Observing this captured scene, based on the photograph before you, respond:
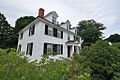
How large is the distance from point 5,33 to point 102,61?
34.3m

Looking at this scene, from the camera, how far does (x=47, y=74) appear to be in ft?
10.4

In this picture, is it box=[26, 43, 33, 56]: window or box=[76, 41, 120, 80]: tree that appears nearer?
box=[76, 41, 120, 80]: tree

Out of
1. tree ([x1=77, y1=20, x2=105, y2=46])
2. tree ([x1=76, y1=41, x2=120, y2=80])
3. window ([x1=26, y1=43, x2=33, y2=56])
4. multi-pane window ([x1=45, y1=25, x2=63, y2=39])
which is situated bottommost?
tree ([x1=76, y1=41, x2=120, y2=80])

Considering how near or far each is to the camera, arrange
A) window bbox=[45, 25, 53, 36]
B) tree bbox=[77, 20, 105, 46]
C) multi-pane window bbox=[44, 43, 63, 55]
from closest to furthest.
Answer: multi-pane window bbox=[44, 43, 63, 55] → window bbox=[45, 25, 53, 36] → tree bbox=[77, 20, 105, 46]

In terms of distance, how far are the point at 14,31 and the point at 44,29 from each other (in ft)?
67.5

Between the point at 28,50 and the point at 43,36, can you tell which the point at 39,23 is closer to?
the point at 43,36

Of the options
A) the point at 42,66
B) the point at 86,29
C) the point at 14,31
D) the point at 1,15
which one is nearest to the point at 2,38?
the point at 14,31

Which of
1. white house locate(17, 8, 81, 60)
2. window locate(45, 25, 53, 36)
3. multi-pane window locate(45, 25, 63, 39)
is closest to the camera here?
white house locate(17, 8, 81, 60)

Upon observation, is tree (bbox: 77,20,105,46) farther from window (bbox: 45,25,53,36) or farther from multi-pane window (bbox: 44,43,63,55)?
window (bbox: 45,25,53,36)

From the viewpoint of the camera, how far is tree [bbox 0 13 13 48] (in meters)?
35.9

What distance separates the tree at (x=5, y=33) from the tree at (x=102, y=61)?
1216 inches

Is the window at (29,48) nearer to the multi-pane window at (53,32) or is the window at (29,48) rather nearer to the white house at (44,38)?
the white house at (44,38)

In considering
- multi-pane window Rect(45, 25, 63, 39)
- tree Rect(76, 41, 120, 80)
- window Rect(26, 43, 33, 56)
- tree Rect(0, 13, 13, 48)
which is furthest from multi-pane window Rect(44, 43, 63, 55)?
tree Rect(0, 13, 13, 48)

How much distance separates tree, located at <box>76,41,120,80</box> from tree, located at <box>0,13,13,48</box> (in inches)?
1216
